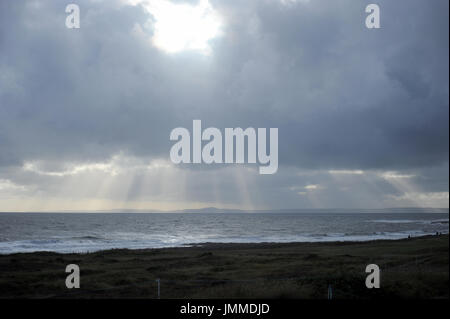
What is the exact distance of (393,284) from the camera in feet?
63.4

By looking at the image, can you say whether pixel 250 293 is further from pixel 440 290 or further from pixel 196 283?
pixel 440 290

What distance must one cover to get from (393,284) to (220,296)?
9.17 meters

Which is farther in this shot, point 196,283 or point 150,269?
point 150,269

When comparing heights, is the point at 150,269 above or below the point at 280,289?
below

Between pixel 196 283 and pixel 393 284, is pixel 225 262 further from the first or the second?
pixel 393 284

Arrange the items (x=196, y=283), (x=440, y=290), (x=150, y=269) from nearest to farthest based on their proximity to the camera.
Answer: (x=440, y=290) < (x=196, y=283) < (x=150, y=269)
